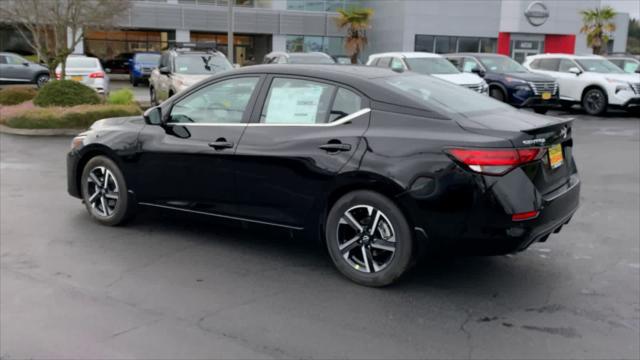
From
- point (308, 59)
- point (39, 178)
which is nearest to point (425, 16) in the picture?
point (308, 59)

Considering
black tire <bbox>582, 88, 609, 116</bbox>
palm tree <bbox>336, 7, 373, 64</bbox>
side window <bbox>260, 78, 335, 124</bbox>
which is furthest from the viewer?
palm tree <bbox>336, 7, 373, 64</bbox>

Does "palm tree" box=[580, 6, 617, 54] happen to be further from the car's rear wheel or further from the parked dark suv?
the car's rear wheel

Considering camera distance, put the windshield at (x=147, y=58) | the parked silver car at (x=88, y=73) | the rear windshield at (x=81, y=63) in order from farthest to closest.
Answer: the windshield at (x=147, y=58) → the rear windshield at (x=81, y=63) → the parked silver car at (x=88, y=73)

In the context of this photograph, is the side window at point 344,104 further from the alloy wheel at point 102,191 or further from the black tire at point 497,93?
the black tire at point 497,93

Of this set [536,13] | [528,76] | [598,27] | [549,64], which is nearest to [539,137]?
[528,76]

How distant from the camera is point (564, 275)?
203 inches

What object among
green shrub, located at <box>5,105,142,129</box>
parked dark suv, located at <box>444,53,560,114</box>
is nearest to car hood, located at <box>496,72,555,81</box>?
parked dark suv, located at <box>444,53,560,114</box>

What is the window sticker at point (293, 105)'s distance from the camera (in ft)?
16.8

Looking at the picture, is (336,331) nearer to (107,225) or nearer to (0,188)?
(107,225)

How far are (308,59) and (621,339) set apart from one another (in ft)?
56.7

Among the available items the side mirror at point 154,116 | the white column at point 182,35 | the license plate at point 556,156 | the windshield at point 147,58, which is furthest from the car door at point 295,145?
the white column at point 182,35

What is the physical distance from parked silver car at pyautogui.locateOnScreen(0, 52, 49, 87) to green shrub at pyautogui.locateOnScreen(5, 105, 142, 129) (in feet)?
41.9

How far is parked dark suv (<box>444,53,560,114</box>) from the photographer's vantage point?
18359 mm

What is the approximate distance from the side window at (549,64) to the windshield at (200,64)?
10125 mm
